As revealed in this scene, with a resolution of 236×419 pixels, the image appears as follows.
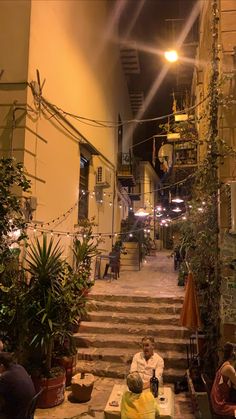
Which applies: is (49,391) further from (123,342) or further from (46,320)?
(123,342)

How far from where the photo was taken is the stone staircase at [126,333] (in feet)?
23.4

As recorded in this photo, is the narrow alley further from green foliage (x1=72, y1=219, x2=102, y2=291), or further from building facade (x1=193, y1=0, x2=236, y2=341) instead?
building facade (x1=193, y1=0, x2=236, y2=341)

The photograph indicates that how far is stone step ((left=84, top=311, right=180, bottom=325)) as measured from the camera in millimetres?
8266

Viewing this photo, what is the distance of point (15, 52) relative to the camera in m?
7.21

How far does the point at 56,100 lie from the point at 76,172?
7.49 ft

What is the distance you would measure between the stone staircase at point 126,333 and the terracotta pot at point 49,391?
1.24m

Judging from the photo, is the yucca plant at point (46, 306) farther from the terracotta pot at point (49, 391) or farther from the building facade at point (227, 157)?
the building facade at point (227, 157)

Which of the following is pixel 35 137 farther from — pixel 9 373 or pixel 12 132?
pixel 9 373

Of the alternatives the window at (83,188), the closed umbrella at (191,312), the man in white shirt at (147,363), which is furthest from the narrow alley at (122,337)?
the window at (83,188)

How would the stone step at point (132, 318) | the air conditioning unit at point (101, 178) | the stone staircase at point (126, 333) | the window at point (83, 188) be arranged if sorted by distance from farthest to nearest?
the air conditioning unit at point (101, 178), the window at point (83, 188), the stone step at point (132, 318), the stone staircase at point (126, 333)

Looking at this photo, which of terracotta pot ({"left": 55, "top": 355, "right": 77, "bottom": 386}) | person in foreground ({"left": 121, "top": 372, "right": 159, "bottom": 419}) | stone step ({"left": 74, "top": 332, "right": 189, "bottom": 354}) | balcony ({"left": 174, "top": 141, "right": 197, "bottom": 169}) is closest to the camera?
person in foreground ({"left": 121, "top": 372, "right": 159, "bottom": 419})

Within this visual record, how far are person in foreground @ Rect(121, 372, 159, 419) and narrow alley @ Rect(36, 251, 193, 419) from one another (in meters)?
1.86

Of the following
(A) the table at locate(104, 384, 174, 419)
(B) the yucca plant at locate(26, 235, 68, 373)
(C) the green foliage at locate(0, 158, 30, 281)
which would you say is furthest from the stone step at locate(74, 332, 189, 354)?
(C) the green foliage at locate(0, 158, 30, 281)

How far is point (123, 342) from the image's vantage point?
25.2 feet
